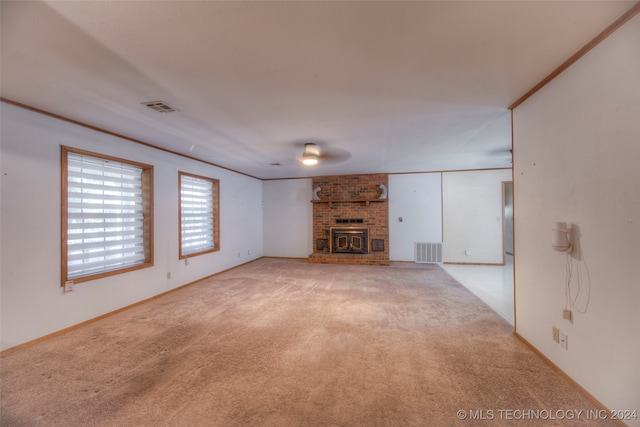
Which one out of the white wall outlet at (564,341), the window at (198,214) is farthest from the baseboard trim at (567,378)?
the window at (198,214)

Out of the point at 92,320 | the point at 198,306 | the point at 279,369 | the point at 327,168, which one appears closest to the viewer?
the point at 279,369

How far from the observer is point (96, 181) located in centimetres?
319

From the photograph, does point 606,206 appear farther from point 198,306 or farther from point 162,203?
point 162,203

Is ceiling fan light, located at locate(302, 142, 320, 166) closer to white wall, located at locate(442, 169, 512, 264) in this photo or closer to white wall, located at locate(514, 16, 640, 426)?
white wall, located at locate(514, 16, 640, 426)

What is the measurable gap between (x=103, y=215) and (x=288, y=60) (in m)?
3.22

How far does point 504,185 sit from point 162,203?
24.2 feet

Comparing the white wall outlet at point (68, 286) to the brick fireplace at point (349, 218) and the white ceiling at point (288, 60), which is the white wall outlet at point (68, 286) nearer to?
the white ceiling at point (288, 60)

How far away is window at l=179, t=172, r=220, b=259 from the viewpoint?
4633 mm

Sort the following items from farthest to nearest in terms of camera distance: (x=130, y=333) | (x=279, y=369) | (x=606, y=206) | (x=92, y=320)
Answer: (x=92, y=320) → (x=130, y=333) → (x=279, y=369) → (x=606, y=206)

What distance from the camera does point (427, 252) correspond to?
643 cm

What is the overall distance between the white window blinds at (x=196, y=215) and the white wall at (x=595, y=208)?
502 centimetres

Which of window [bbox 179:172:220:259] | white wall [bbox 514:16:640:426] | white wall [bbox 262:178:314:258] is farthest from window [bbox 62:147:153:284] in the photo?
white wall [bbox 514:16:640:426]

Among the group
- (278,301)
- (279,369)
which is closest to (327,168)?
(278,301)

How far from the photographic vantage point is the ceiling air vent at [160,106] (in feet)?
7.73
